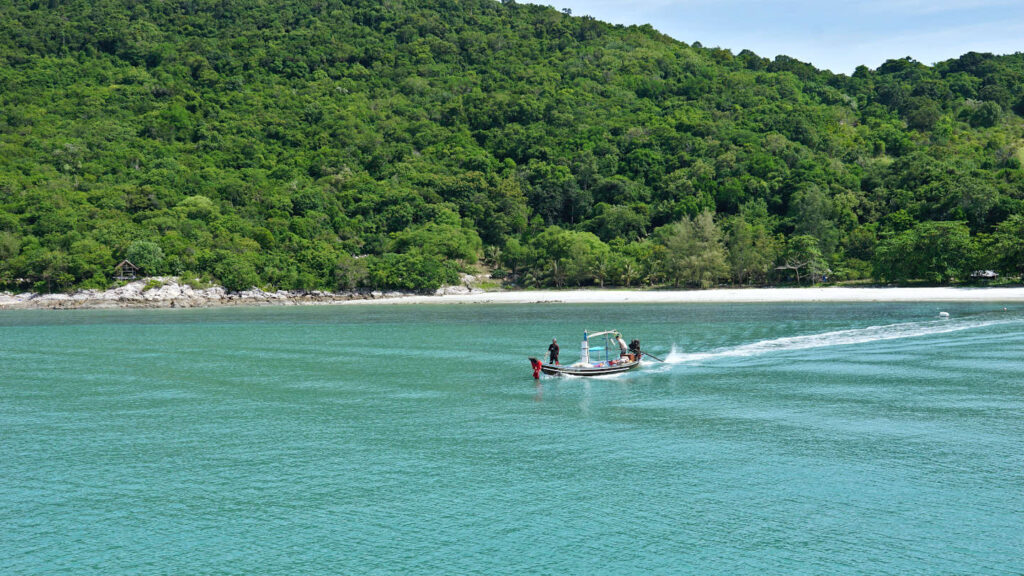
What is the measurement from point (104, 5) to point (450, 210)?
135145 mm

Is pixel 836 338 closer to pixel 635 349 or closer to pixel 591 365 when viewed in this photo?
pixel 635 349

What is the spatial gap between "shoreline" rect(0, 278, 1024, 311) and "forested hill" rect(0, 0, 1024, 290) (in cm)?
264

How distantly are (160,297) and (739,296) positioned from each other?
7143 cm

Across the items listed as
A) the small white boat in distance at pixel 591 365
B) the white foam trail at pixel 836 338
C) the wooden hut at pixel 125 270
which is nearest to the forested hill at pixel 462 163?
the wooden hut at pixel 125 270

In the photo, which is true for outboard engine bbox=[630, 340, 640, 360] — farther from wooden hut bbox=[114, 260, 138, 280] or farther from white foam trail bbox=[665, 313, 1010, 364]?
wooden hut bbox=[114, 260, 138, 280]

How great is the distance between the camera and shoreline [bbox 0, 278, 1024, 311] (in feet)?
272

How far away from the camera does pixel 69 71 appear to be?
16425 cm

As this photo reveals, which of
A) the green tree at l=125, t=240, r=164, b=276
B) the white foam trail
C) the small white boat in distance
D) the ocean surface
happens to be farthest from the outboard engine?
the green tree at l=125, t=240, r=164, b=276

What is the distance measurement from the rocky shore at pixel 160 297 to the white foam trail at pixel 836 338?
6425cm

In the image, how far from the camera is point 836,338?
44.9 metres

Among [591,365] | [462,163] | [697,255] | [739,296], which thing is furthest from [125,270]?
[591,365]

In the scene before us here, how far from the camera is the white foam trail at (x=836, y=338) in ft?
132

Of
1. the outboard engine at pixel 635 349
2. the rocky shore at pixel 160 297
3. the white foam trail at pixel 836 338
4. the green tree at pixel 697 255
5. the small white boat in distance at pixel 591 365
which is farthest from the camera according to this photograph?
the green tree at pixel 697 255

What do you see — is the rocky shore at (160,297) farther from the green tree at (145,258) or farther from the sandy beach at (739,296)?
the sandy beach at (739,296)
